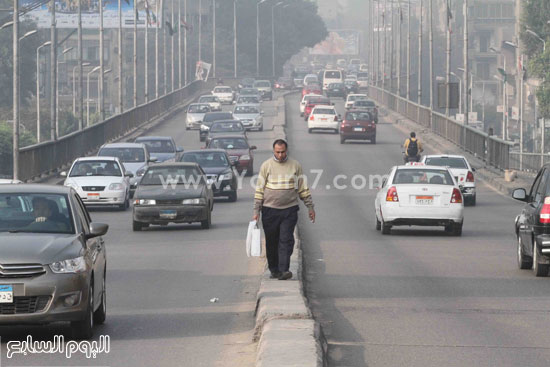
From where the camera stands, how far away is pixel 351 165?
58.7 meters

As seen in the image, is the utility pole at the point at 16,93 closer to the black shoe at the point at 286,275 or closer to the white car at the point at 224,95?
the black shoe at the point at 286,275

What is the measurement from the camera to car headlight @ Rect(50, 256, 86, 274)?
1191cm

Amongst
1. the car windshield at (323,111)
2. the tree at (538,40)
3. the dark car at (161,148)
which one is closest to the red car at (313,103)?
the car windshield at (323,111)

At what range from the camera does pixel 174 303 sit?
613 inches

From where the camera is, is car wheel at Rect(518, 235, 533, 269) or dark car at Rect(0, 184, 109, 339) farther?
car wheel at Rect(518, 235, 533, 269)

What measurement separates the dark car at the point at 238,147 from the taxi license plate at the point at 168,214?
21.3 meters

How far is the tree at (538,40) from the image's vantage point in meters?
94.9

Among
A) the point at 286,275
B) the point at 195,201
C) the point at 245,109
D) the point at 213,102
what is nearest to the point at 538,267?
the point at 286,275

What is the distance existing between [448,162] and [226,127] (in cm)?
2351

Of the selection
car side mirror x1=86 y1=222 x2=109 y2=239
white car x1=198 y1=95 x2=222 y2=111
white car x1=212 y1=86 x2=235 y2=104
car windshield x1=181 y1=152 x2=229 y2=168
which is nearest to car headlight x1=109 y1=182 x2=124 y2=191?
car windshield x1=181 y1=152 x2=229 y2=168

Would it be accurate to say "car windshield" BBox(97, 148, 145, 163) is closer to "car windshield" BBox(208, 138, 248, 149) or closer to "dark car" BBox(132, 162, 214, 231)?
"car windshield" BBox(208, 138, 248, 149)

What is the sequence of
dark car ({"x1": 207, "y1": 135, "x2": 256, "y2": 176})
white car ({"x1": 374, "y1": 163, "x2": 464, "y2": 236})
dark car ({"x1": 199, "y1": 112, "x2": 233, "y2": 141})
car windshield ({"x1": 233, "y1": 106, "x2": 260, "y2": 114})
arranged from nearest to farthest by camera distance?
white car ({"x1": 374, "y1": 163, "x2": 464, "y2": 236})
dark car ({"x1": 207, "y1": 135, "x2": 256, "y2": 176})
dark car ({"x1": 199, "y1": 112, "x2": 233, "y2": 141})
car windshield ({"x1": 233, "y1": 106, "x2": 260, "y2": 114})

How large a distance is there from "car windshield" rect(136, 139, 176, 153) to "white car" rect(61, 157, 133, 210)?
461 inches

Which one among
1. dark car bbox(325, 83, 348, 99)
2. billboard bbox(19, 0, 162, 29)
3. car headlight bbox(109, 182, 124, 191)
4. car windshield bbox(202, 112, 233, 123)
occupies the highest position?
billboard bbox(19, 0, 162, 29)
